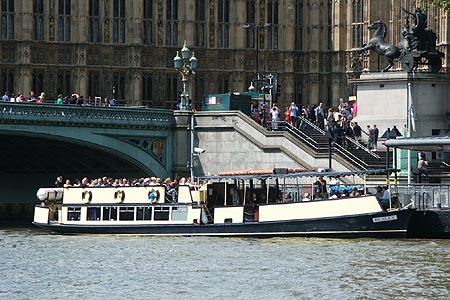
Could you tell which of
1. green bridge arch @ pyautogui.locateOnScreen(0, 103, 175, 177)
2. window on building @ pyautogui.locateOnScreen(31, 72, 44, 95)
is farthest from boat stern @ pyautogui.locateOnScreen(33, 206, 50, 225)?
window on building @ pyautogui.locateOnScreen(31, 72, 44, 95)

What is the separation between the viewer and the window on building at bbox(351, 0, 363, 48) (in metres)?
121

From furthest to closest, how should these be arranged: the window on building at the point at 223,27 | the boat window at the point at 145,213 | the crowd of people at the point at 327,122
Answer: the window on building at the point at 223,27 → the crowd of people at the point at 327,122 → the boat window at the point at 145,213

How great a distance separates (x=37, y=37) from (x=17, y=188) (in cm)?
1149

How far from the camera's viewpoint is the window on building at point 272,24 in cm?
12119

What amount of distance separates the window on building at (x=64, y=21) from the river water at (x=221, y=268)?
31293 millimetres

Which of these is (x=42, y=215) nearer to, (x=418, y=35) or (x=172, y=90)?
(x=418, y=35)

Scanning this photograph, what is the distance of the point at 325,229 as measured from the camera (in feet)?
266

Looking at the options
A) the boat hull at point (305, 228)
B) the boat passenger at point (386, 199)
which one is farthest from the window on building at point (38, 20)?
the boat passenger at point (386, 199)

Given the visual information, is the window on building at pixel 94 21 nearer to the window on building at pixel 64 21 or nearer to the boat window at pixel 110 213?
the window on building at pixel 64 21

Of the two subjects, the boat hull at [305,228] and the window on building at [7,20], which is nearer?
the boat hull at [305,228]

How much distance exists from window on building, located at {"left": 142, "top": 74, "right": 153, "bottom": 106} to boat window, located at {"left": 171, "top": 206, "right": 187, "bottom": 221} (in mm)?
32590

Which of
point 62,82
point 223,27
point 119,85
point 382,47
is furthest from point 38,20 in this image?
point 382,47

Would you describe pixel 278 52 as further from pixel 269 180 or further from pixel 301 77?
pixel 269 180

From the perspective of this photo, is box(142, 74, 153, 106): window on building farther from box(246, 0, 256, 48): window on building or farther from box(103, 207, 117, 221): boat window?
box(103, 207, 117, 221): boat window
